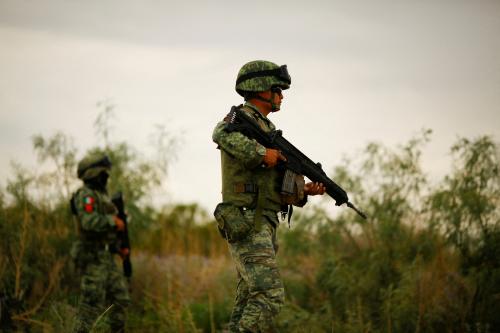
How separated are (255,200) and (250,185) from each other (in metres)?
0.13

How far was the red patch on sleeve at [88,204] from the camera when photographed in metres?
6.59

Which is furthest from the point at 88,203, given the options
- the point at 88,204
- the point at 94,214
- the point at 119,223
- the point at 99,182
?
the point at 119,223

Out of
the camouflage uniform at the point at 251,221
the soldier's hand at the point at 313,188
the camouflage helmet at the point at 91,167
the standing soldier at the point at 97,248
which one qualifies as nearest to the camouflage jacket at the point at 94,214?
the standing soldier at the point at 97,248

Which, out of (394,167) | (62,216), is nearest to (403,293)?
(394,167)

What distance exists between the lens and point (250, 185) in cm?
415

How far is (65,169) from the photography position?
30.8ft

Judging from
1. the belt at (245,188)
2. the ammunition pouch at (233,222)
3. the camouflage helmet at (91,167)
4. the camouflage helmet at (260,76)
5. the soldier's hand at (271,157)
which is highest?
the camouflage helmet at (260,76)

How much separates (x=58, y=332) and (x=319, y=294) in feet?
11.9

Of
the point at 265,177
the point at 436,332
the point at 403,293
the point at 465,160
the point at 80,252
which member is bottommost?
the point at 436,332

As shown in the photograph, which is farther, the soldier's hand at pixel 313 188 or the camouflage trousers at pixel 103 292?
the camouflage trousers at pixel 103 292

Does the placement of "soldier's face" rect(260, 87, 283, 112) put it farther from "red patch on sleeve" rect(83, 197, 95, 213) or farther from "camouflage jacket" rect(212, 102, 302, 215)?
"red patch on sleeve" rect(83, 197, 95, 213)

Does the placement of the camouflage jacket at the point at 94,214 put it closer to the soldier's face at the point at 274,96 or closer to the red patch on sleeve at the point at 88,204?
the red patch on sleeve at the point at 88,204

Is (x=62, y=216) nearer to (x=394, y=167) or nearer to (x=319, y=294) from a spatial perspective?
(x=319, y=294)

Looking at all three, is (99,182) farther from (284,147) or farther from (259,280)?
(259,280)
